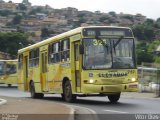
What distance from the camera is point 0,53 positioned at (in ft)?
312

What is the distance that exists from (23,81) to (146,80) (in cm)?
800

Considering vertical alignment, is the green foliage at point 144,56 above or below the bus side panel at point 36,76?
above

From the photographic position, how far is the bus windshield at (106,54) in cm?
2155

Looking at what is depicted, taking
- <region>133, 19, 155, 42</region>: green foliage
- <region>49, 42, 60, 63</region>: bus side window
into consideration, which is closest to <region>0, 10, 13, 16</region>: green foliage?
<region>133, 19, 155, 42</region>: green foliage

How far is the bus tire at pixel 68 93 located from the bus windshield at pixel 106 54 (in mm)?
1940

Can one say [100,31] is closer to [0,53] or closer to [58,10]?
[0,53]

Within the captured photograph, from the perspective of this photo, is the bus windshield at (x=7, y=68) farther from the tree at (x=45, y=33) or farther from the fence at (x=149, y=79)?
the tree at (x=45, y=33)

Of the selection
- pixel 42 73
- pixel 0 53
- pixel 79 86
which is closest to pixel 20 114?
pixel 79 86

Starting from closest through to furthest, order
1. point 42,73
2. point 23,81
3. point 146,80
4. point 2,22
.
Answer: point 42,73
point 23,81
point 146,80
point 2,22

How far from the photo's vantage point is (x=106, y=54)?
70.8 feet

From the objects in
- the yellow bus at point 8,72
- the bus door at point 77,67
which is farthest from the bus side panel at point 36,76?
the yellow bus at point 8,72

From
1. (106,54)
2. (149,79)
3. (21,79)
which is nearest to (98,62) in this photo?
(106,54)

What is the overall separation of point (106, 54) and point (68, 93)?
9.16 ft

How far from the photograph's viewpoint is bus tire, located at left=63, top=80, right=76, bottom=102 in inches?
907
